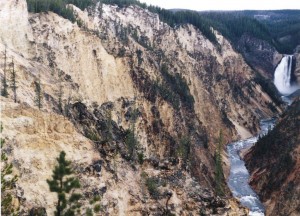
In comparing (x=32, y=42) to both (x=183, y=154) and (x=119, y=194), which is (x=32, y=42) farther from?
(x=119, y=194)

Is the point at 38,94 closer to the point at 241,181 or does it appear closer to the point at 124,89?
the point at 124,89

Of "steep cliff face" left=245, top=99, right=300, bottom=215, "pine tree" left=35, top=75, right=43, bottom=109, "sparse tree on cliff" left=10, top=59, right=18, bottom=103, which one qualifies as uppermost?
"sparse tree on cliff" left=10, top=59, right=18, bottom=103

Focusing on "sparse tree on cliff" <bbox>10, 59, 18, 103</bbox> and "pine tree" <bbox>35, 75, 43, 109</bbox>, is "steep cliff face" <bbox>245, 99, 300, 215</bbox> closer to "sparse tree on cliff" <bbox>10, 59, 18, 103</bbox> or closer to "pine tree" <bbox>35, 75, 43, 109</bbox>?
"pine tree" <bbox>35, 75, 43, 109</bbox>

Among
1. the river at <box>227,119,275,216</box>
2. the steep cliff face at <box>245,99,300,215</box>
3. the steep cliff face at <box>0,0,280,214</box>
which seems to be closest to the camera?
the steep cliff face at <box>0,0,280,214</box>

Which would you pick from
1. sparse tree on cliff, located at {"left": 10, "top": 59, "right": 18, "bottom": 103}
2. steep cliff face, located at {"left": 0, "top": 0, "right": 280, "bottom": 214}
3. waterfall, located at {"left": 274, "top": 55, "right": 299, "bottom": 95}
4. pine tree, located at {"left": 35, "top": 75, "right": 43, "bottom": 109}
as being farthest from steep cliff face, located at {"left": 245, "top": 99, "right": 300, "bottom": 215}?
waterfall, located at {"left": 274, "top": 55, "right": 299, "bottom": 95}

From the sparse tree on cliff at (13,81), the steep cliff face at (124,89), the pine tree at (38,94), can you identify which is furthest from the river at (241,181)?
the sparse tree on cliff at (13,81)

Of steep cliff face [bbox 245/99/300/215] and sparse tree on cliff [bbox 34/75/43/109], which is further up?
sparse tree on cliff [bbox 34/75/43/109]
